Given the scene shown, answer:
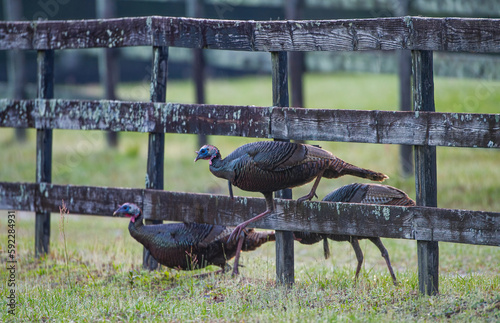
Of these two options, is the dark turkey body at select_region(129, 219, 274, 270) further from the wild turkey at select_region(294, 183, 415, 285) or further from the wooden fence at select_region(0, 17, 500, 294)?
the wild turkey at select_region(294, 183, 415, 285)

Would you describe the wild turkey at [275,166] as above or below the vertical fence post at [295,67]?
below

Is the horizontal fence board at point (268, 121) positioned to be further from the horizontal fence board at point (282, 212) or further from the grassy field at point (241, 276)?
the grassy field at point (241, 276)

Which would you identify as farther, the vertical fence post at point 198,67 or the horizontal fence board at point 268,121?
the vertical fence post at point 198,67

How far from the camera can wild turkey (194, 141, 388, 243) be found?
4992 mm

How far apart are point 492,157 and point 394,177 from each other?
2.61 metres

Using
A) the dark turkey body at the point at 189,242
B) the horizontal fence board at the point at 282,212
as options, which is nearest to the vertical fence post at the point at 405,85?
the dark turkey body at the point at 189,242

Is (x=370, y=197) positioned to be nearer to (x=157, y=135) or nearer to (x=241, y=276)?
(x=241, y=276)

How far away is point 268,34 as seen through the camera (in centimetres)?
529

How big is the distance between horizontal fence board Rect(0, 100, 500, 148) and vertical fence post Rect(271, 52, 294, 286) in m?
0.17

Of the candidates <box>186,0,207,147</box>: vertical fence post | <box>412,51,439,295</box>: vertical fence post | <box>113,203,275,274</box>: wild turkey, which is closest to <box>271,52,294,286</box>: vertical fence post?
<box>113,203,275,274</box>: wild turkey

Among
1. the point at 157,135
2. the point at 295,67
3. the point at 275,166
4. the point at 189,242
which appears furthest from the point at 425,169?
the point at 295,67

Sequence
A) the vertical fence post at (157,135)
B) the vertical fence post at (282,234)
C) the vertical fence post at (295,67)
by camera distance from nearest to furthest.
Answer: the vertical fence post at (282,234) → the vertical fence post at (157,135) → the vertical fence post at (295,67)

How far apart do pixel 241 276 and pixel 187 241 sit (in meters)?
0.59

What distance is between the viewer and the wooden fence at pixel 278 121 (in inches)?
183
